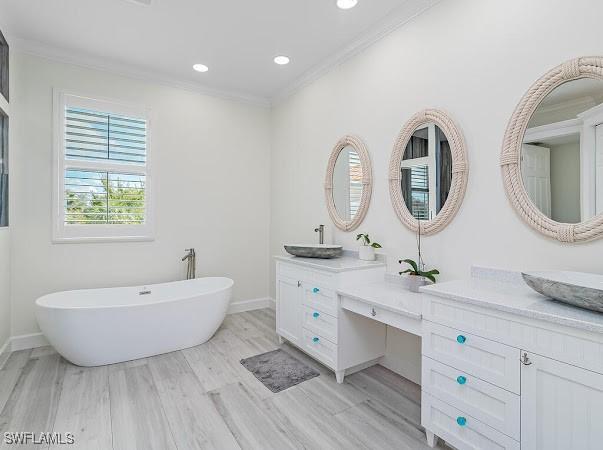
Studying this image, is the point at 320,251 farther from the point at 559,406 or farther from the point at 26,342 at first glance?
the point at 26,342

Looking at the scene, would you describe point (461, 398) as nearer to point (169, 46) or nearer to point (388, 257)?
point (388, 257)

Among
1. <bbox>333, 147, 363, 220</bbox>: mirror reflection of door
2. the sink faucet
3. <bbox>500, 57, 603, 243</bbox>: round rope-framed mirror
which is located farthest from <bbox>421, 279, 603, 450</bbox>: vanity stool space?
the sink faucet

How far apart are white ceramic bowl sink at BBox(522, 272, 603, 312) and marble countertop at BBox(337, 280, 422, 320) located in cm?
60

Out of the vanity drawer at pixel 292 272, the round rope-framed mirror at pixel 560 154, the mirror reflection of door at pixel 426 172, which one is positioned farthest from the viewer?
the vanity drawer at pixel 292 272

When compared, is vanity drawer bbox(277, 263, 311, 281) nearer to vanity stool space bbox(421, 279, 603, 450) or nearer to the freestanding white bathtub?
the freestanding white bathtub

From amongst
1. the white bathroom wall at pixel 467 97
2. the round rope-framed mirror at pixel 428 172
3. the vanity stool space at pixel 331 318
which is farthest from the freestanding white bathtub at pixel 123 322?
the round rope-framed mirror at pixel 428 172

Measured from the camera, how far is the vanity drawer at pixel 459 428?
56.6 inches

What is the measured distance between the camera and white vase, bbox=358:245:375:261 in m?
2.69

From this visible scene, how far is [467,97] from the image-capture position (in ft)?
6.81

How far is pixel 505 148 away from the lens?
1849 mm

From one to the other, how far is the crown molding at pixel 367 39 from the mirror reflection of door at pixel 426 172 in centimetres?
88

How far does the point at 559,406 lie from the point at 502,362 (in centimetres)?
23

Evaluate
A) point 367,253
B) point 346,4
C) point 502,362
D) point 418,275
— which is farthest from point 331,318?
point 346,4

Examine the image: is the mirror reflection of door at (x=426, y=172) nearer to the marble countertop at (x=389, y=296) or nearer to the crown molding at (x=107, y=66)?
the marble countertop at (x=389, y=296)
